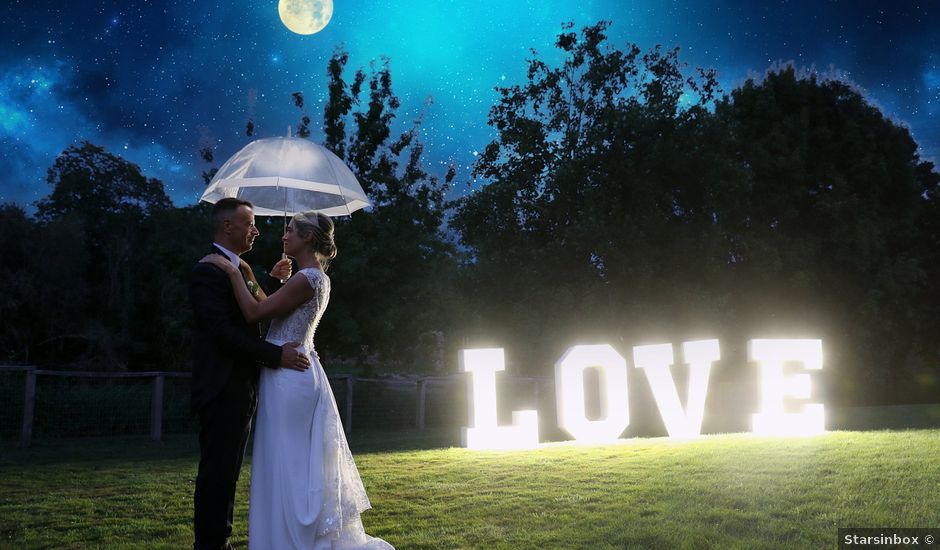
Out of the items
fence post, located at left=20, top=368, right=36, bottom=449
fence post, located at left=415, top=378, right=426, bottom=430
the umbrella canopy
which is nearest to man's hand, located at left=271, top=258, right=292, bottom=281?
the umbrella canopy

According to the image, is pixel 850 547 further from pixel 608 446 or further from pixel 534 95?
pixel 534 95

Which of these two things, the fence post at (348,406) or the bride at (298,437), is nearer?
the bride at (298,437)

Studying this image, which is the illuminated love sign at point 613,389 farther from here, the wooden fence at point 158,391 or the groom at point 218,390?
the groom at point 218,390

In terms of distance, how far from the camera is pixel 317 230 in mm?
5969

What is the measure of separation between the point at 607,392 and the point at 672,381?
1.47 meters

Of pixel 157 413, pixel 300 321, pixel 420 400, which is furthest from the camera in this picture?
pixel 420 400

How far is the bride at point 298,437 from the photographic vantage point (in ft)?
18.6

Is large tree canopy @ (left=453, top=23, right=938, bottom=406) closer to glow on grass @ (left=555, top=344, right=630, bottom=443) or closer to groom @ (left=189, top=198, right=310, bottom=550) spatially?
glow on grass @ (left=555, top=344, right=630, bottom=443)

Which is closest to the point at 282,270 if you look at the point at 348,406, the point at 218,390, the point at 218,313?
the point at 218,313

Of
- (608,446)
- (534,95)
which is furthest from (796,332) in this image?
(608,446)

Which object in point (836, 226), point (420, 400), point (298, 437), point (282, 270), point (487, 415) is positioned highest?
point (836, 226)

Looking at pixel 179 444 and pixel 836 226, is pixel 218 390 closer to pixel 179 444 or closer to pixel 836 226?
pixel 179 444

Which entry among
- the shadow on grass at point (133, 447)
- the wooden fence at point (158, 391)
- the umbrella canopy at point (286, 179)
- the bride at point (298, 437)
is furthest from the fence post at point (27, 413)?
the bride at point (298, 437)

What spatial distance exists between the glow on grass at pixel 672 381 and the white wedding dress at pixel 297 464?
10.7 meters
